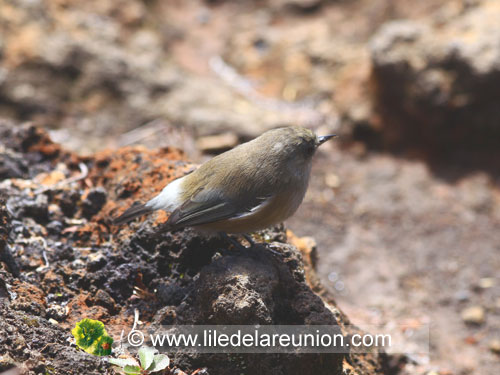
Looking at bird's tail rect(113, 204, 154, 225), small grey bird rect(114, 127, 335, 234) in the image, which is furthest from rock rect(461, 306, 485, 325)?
bird's tail rect(113, 204, 154, 225)

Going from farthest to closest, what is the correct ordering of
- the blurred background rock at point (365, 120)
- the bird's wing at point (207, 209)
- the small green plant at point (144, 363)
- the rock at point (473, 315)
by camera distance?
the blurred background rock at point (365, 120)
the rock at point (473, 315)
the bird's wing at point (207, 209)
the small green plant at point (144, 363)

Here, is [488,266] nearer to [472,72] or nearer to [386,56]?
[472,72]

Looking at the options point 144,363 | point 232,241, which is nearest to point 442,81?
point 232,241

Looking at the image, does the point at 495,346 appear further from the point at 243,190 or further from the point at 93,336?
the point at 93,336

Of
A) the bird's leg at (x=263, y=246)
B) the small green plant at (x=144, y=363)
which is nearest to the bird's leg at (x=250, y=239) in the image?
the bird's leg at (x=263, y=246)

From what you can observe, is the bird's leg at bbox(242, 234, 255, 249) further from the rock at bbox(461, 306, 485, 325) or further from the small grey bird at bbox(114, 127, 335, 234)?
the rock at bbox(461, 306, 485, 325)

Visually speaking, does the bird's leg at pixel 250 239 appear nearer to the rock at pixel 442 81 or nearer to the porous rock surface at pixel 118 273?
the porous rock surface at pixel 118 273

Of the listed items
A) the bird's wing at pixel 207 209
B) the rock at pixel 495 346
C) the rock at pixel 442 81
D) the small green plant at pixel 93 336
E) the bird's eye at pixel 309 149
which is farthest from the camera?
the rock at pixel 442 81
